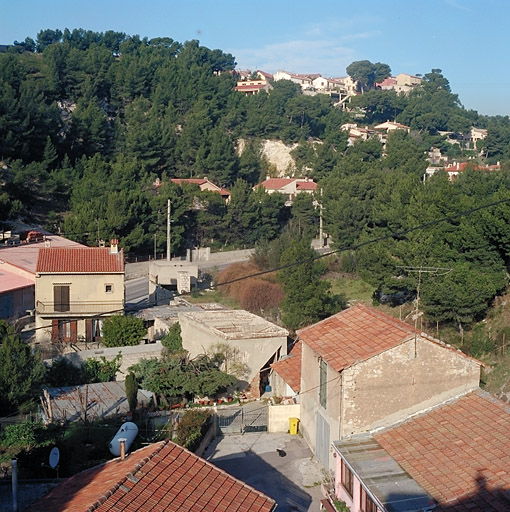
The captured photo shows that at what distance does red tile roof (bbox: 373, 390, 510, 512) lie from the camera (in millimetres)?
9734

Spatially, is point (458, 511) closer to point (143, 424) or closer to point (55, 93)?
point (143, 424)

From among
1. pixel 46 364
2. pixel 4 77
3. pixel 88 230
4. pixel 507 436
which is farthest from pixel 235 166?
pixel 507 436

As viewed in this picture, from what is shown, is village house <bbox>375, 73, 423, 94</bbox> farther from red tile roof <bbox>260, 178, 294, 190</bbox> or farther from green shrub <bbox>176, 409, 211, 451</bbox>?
green shrub <bbox>176, 409, 211, 451</bbox>

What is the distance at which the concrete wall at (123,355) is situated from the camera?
19.5 m

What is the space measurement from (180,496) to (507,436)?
16.8 feet

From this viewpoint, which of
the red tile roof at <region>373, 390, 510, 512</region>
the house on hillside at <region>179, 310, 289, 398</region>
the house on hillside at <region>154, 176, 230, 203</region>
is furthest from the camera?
the house on hillside at <region>154, 176, 230, 203</region>

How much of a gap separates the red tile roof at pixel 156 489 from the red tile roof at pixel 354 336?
3566 mm

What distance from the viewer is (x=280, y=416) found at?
15562 millimetres

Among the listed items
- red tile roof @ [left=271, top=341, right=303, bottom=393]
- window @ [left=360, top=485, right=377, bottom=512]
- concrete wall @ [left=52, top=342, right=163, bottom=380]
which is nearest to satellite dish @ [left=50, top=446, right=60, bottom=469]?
window @ [left=360, top=485, right=377, bottom=512]

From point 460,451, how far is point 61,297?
15533 mm

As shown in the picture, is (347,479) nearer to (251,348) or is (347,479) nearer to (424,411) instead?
(424,411)

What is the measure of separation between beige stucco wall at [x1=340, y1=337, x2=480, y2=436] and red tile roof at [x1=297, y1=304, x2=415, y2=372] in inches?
8.5

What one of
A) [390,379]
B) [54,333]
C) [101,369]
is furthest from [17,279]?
[390,379]

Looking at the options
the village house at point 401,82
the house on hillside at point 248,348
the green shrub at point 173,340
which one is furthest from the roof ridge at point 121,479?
the village house at point 401,82
